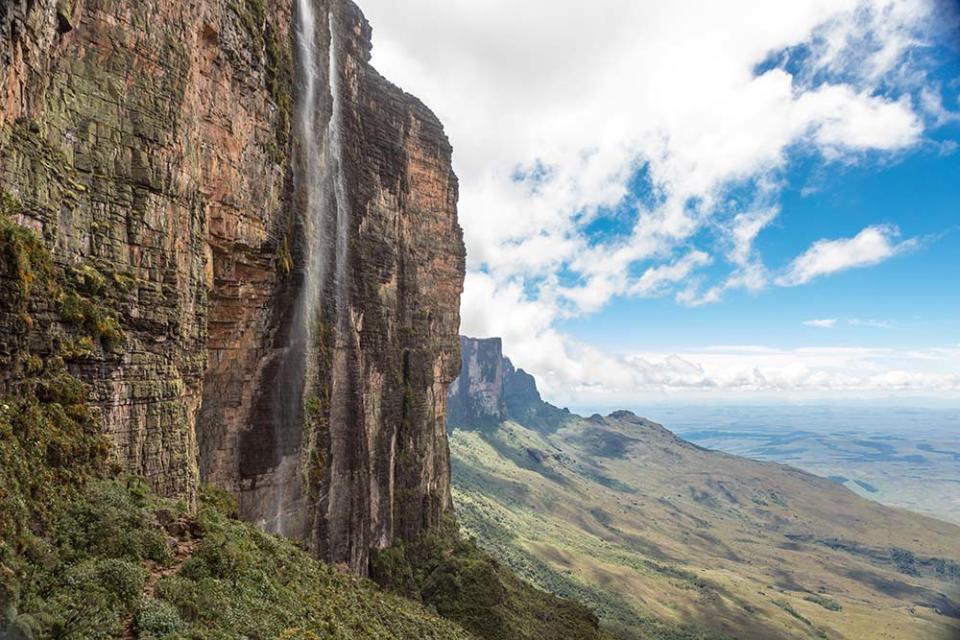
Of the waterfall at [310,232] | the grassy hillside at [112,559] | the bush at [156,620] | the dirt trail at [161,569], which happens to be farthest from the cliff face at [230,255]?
the bush at [156,620]

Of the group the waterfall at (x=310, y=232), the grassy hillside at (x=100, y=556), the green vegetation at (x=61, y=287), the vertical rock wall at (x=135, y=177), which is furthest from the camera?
the waterfall at (x=310, y=232)

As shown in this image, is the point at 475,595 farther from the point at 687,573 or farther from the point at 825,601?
the point at 825,601

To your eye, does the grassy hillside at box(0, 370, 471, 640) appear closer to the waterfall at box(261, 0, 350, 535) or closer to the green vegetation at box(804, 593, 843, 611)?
the waterfall at box(261, 0, 350, 535)

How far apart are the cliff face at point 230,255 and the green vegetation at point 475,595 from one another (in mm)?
3074

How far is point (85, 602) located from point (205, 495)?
52.5 ft

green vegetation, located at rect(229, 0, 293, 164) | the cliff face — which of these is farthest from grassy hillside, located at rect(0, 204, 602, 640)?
green vegetation, located at rect(229, 0, 293, 164)

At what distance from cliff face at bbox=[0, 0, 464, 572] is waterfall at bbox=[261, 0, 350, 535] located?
23 centimetres

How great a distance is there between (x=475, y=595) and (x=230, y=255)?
3619 cm

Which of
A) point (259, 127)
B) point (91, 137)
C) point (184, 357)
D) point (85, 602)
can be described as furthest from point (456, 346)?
point (85, 602)

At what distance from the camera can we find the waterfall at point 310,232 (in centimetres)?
3722

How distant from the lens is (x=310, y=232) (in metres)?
39.7

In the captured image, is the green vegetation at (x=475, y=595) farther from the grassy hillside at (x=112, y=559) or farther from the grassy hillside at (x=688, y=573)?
the grassy hillside at (x=688, y=573)

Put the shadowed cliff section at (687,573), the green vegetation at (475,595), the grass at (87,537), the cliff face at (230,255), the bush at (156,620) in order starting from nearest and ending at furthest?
1. the grass at (87,537)
2. the bush at (156,620)
3. the cliff face at (230,255)
4. the green vegetation at (475,595)
5. the shadowed cliff section at (687,573)

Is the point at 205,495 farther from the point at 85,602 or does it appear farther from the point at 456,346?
the point at 456,346
